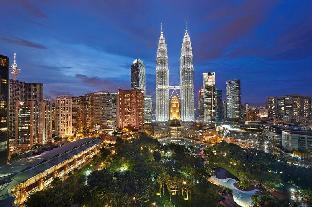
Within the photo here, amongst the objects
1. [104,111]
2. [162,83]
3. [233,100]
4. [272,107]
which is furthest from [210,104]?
[104,111]

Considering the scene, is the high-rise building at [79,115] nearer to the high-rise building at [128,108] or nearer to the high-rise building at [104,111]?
the high-rise building at [104,111]

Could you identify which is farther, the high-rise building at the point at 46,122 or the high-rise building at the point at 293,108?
the high-rise building at the point at 293,108

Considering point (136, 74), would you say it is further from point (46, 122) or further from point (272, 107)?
point (46, 122)

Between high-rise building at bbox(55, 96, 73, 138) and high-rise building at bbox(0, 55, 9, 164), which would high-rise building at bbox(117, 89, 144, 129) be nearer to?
high-rise building at bbox(55, 96, 73, 138)

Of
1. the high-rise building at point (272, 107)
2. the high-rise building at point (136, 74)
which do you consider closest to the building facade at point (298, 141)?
the high-rise building at point (272, 107)

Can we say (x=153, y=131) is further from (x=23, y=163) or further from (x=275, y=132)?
(x=23, y=163)

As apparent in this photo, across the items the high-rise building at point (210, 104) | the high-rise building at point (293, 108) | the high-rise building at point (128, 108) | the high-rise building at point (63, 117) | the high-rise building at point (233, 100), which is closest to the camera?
the high-rise building at point (63, 117)

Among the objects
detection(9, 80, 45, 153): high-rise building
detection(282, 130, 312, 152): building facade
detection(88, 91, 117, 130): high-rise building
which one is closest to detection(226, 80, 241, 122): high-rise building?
detection(88, 91, 117, 130): high-rise building
